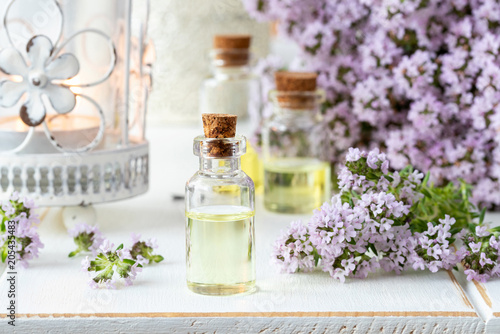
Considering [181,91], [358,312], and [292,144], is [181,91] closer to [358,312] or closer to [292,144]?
[292,144]

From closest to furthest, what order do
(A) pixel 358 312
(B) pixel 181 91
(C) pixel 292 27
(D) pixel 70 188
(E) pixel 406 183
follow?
1. (A) pixel 358 312
2. (E) pixel 406 183
3. (D) pixel 70 188
4. (C) pixel 292 27
5. (B) pixel 181 91

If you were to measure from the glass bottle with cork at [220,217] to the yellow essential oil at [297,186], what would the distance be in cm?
31

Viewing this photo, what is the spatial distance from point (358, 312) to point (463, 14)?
0.55m

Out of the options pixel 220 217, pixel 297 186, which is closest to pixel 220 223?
pixel 220 217

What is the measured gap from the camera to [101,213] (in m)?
1.09

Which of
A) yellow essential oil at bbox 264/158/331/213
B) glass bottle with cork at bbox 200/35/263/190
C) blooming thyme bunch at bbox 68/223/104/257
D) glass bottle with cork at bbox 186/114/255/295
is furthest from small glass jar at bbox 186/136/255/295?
glass bottle with cork at bbox 200/35/263/190

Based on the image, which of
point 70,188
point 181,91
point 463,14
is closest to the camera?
point 70,188

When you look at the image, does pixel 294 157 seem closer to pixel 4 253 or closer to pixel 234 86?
pixel 234 86

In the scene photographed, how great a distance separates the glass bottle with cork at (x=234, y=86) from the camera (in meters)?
1.21

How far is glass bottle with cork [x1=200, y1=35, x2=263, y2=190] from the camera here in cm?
121

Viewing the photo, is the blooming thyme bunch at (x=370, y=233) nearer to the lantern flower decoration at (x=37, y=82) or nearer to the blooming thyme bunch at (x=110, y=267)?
the blooming thyme bunch at (x=110, y=267)

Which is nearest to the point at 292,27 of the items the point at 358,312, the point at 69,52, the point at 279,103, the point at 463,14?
the point at 279,103

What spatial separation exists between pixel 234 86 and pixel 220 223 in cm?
53

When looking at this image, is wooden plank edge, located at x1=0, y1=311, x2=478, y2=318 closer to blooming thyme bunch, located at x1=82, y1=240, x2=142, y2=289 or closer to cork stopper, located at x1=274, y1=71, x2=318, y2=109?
blooming thyme bunch, located at x1=82, y1=240, x2=142, y2=289
